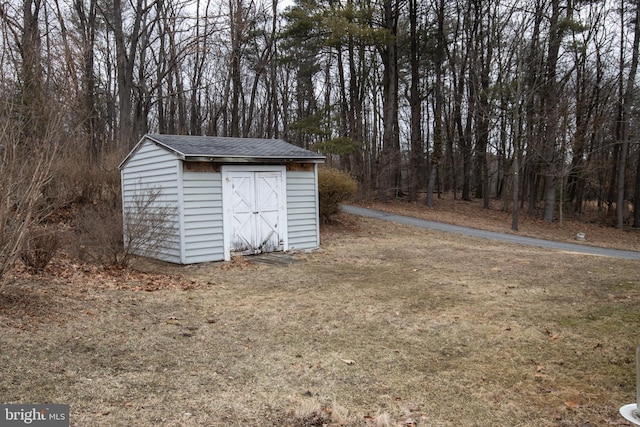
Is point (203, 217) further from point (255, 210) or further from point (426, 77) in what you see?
point (426, 77)

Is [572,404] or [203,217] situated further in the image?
[203,217]

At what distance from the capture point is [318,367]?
4.48 metres

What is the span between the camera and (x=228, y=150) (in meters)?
10.9

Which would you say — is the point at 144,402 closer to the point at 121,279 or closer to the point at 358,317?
the point at 358,317

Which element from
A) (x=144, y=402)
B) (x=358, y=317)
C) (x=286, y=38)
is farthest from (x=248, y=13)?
(x=144, y=402)

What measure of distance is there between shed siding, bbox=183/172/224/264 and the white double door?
191mm

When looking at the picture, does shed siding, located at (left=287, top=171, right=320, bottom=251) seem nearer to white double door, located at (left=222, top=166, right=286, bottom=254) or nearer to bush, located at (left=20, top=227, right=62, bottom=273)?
white double door, located at (left=222, top=166, right=286, bottom=254)

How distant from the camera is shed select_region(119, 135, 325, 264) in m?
10.2

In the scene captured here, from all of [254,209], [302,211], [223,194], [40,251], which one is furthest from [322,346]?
[302,211]

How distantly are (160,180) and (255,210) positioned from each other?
2.17 meters

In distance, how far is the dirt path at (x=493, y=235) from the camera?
49.4 ft

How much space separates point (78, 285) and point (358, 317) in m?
4.04

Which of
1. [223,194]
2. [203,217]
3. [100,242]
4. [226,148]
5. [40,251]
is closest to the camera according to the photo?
[40,251]

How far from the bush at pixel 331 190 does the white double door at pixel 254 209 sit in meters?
4.25
